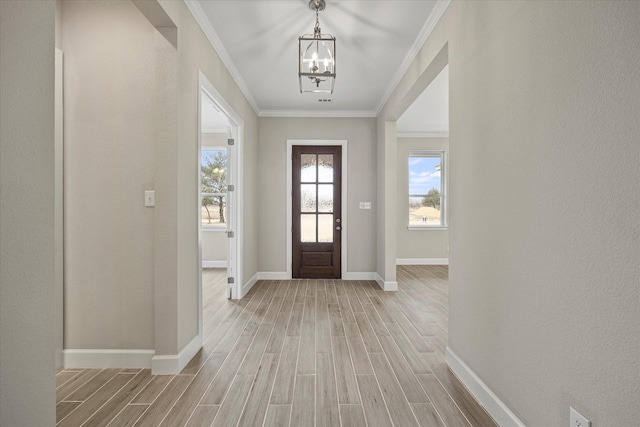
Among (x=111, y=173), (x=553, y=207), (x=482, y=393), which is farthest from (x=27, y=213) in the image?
(x=482, y=393)

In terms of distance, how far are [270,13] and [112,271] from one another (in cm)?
237

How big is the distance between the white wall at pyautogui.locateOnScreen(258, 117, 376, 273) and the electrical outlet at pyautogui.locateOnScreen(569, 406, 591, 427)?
4204 millimetres

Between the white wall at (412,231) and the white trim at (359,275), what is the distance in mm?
1699

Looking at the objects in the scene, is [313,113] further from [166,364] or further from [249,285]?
[166,364]

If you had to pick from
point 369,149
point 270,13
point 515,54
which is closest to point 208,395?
point 515,54

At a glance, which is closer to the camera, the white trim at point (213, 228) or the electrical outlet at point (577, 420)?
the electrical outlet at point (577, 420)

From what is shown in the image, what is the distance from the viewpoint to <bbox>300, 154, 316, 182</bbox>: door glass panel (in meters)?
5.51

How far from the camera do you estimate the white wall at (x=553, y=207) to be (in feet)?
3.56

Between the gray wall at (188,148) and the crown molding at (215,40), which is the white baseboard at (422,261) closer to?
the crown molding at (215,40)

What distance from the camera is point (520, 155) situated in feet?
5.30

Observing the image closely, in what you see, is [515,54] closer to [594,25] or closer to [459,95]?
[594,25]

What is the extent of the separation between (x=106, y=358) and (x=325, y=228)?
3.58 meters

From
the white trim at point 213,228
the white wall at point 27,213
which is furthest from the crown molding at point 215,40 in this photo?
the white trim at point 213,228

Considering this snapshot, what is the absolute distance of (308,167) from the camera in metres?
5.52
